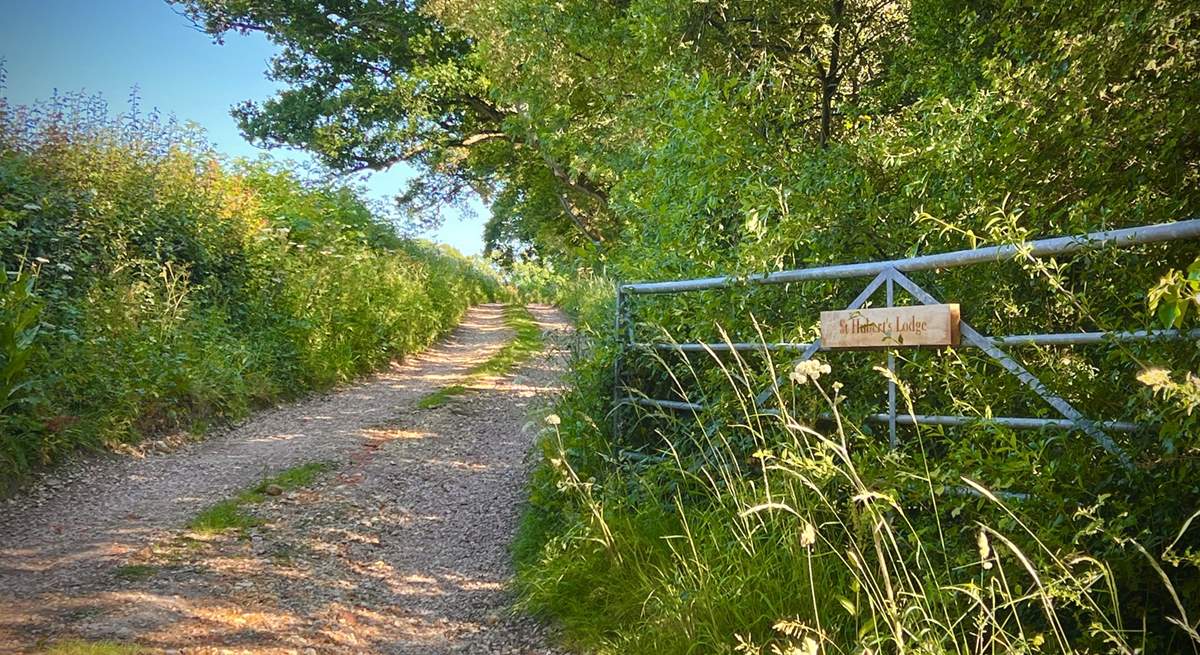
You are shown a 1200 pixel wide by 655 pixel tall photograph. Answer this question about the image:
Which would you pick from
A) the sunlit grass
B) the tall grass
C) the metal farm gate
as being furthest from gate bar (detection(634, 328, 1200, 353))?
the sunlit grass

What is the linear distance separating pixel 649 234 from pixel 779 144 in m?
1.43

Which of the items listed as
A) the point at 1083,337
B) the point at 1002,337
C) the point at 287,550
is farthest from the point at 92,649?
the point at 1083,337

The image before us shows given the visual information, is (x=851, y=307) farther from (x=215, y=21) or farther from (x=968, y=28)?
(x=215, y=21)

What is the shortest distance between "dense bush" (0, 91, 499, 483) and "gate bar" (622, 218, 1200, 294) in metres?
5.44

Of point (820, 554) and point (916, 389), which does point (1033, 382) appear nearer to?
point (916, 389)

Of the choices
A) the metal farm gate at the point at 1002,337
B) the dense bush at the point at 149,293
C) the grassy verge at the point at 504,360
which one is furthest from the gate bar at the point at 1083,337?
the grassy verge at the point at 504,360

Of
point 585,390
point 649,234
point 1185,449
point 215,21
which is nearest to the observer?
point 1185,449

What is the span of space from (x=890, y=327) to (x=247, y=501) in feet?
16.1

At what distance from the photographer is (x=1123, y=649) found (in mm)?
1904

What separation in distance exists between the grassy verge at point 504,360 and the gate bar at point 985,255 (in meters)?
6.05

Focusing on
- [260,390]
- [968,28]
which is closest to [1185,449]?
[968,28]

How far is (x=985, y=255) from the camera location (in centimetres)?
339

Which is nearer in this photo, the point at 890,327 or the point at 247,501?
the point at 890,327

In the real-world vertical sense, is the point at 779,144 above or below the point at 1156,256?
above
